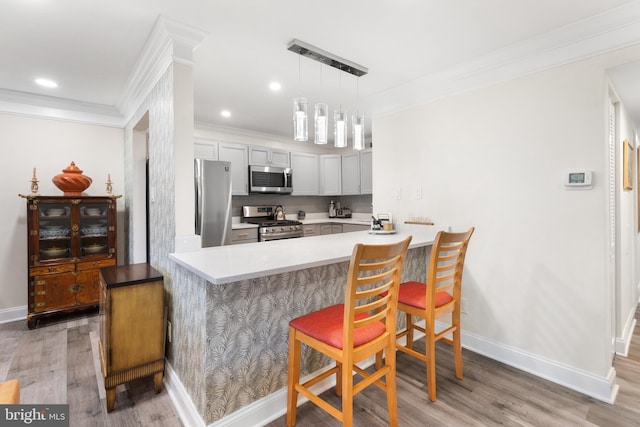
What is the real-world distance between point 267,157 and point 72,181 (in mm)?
2523

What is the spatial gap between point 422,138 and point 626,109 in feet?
5.92

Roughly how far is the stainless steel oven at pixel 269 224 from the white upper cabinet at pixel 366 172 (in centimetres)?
128

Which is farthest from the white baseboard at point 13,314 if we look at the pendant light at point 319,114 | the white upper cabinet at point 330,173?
the white upper cabinet at point 330,173

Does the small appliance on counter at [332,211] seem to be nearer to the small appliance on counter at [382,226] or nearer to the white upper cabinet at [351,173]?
the white upper cabinet at [351,173]

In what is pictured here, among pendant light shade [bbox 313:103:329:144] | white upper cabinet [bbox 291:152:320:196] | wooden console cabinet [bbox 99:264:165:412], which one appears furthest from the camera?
white upper cabinet [bbox 291:152:320:196]

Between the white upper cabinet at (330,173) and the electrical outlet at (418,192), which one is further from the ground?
the white upper cabinet at (330,173)

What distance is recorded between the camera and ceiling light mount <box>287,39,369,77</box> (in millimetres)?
2238

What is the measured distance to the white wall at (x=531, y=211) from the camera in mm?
2045

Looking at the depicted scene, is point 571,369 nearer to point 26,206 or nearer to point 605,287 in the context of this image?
point 605,287

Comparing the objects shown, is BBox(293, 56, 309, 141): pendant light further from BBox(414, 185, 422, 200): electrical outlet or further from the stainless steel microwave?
the stainless steel microwave

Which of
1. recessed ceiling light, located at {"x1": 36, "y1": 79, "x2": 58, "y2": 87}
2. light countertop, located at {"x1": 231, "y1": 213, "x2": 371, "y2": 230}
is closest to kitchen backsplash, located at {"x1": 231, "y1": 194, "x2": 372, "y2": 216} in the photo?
light countertop, located at {"x1": 231, "y1": 213, "x2": 371, "y2": 230}

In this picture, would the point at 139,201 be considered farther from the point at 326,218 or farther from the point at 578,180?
the point at 578,180

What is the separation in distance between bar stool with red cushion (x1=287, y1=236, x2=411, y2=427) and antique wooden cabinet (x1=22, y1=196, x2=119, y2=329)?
119 inches

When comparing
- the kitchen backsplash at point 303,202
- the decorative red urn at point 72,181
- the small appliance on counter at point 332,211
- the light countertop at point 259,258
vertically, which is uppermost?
the decorative red urn at point 72,181
